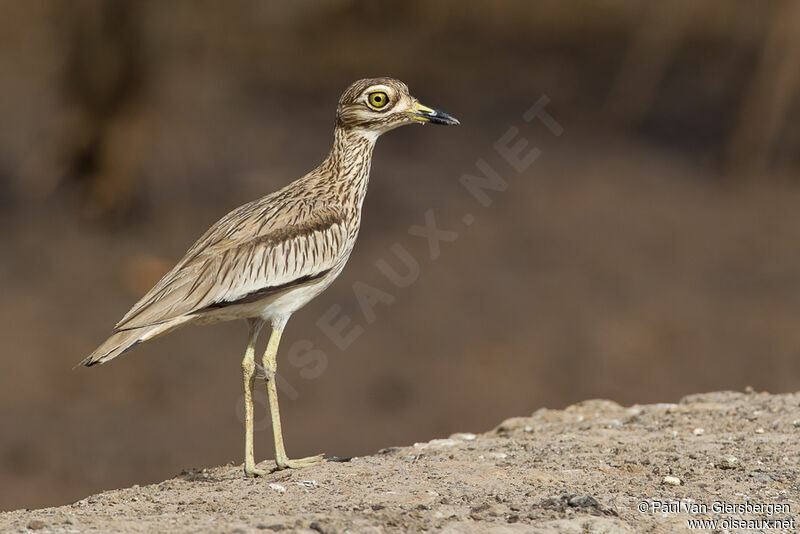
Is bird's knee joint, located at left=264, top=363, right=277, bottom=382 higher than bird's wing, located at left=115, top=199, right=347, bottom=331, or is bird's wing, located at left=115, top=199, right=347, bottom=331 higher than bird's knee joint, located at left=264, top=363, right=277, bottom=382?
bird's wing, located at left=115, top=199, right=347, bottom=331

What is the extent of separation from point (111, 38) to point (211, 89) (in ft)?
12.9

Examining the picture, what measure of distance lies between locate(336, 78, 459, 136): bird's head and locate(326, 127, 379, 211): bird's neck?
0.32 feet

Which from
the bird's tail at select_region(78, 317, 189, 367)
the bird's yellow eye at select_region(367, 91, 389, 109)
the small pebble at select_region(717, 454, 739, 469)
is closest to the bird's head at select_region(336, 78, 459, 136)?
the bird's yellow eye at select_region(367, 91, 389, 109)

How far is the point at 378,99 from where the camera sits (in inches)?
265

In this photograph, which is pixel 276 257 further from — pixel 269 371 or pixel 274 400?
Answer: pixel 274 400

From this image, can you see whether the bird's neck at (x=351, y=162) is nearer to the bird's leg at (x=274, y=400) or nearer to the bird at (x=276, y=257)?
the bird at (x=276, y=257)

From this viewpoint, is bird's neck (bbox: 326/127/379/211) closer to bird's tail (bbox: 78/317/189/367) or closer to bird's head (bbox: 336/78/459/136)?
bird's head (bbox: 336/78/459/136)

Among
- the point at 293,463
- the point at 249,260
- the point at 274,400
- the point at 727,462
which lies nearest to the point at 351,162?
the point at 249,260

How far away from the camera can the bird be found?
19.2 ft

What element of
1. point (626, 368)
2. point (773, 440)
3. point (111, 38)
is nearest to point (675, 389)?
point (626, 368)

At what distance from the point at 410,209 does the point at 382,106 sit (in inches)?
401

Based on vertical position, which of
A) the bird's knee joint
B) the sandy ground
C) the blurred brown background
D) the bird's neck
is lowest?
the sandy ground

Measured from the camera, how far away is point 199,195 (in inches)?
659

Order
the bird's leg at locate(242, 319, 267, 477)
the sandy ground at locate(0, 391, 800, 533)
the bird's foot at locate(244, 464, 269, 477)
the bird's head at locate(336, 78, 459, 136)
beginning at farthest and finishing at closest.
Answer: the bird's head at locate(336, 78, 459, 136) → the bird's leg at locate(242, 319, 267, 477) → the bird's foot at locate(244, 464, 269, 477) → the sandy ground at locate(0, 391, 800, 533)
